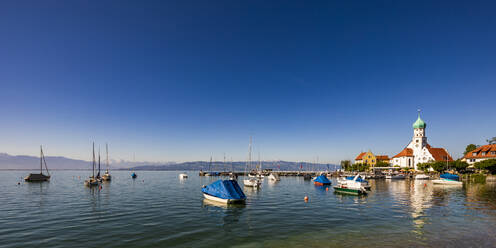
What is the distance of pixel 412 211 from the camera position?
1221 inches

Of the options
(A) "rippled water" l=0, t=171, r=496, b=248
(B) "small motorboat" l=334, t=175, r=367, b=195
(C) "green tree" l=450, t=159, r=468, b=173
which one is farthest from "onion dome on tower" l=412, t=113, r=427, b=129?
(A) "rippled water" l=0, t=171, r=496, b=248

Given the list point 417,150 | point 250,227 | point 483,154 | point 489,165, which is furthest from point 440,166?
point 250,227

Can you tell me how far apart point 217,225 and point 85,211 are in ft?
69.8

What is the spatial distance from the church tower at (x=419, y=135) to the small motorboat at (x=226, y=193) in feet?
492

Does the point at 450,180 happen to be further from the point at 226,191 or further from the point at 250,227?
the point at 250,227

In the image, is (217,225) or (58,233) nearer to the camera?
(58,233)

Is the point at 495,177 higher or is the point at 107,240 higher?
the point at 107,240

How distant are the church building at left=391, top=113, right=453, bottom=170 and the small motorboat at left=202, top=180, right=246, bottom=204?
145 metres

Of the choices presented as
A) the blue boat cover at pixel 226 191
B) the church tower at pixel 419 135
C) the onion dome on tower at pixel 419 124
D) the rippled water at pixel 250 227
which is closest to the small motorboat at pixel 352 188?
the rippled water at pixel 250 227

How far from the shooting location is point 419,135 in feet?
470

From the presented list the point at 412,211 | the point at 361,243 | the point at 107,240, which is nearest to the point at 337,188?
the point at 412,211

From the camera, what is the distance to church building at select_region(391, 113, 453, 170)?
136250mm

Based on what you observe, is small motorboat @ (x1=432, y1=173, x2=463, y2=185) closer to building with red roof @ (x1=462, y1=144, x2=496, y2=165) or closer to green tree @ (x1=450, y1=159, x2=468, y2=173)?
green tree @ (x1=450, y1=159, x2=468, y2=173)

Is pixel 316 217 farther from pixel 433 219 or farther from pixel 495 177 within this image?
pixel 495 177
